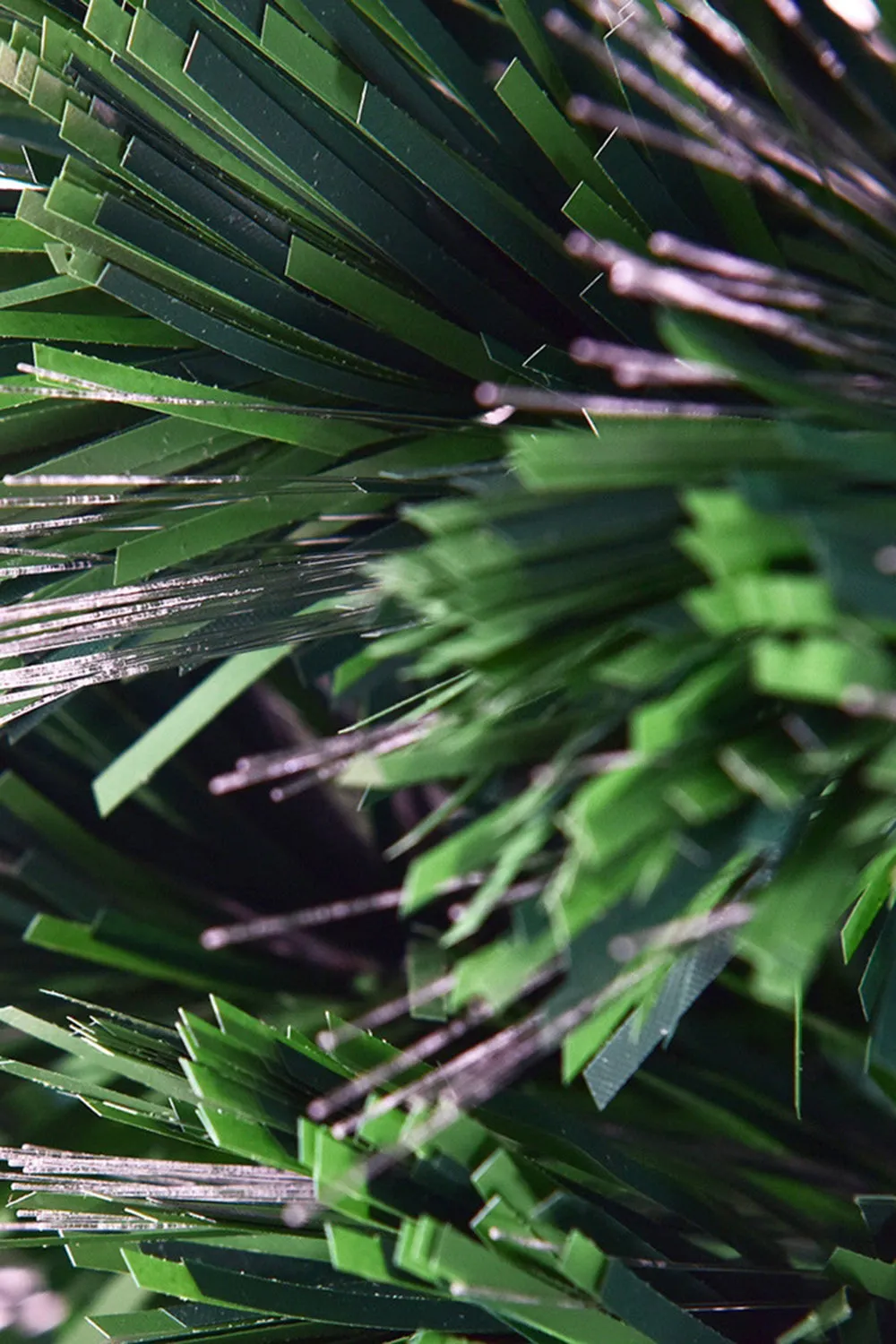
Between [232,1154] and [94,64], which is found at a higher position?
[94,64]

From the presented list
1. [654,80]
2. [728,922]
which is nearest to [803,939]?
[728,922]

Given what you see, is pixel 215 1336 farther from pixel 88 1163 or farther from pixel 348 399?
pixel 348 399

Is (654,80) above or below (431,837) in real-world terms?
above

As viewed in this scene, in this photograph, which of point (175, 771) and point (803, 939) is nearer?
point (803, 939)

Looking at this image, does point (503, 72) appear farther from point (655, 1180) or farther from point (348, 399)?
point (655, 1180)

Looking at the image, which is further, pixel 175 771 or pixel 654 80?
pixel 175 771

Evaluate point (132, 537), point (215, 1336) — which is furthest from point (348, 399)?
point (215, 1336)
